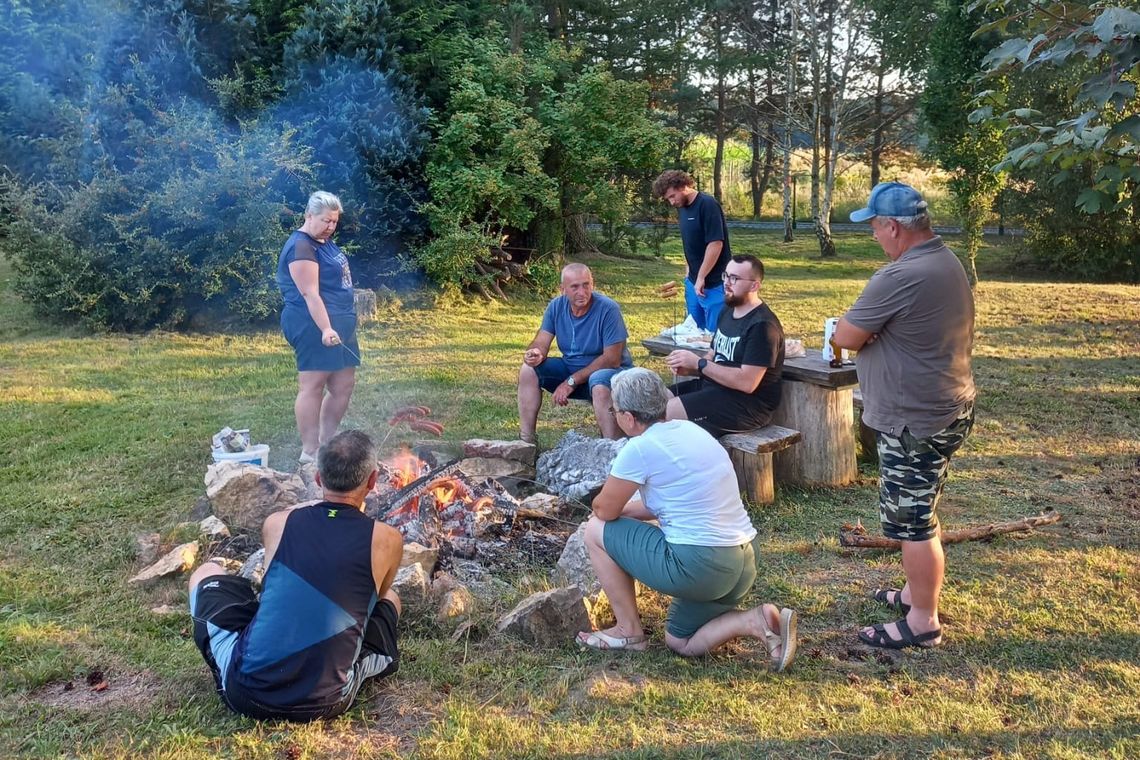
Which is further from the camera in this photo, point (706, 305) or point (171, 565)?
point (706, 305)

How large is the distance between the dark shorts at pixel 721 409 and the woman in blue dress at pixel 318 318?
2.03 metres

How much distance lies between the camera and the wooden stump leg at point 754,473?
4.76 meters

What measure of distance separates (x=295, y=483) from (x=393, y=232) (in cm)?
666

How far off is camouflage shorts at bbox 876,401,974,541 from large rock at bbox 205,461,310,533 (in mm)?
2922

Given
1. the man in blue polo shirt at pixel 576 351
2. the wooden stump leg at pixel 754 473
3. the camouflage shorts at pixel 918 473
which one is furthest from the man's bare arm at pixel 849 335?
the man in blue polo shirt at pixel 576 351

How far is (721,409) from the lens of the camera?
470 centimetres

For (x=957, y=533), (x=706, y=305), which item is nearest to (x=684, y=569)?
(x=957, y=533)


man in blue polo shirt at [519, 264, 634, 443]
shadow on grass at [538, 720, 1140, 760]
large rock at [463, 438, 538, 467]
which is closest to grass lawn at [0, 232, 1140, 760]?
shadow on grass at [538, 720, 1140, 760]

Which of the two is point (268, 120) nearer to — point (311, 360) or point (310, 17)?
point (310, 17)

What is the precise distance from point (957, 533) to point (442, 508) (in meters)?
2.58

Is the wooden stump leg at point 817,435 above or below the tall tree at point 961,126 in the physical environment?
below

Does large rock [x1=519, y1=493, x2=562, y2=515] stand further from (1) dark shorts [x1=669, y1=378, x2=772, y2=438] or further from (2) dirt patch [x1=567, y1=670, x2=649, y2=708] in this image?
(2) dirt patch [x1=567, y1=670, x2=649, y2=708]

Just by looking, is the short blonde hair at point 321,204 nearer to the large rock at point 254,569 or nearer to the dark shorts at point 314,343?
the dark shorts at point 314,343

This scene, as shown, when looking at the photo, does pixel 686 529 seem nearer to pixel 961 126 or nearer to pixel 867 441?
pixel 867 441
